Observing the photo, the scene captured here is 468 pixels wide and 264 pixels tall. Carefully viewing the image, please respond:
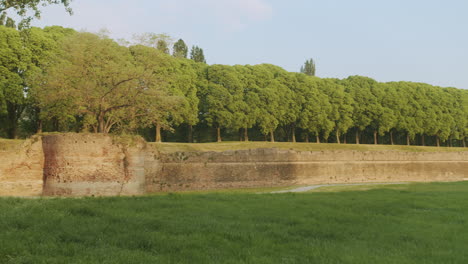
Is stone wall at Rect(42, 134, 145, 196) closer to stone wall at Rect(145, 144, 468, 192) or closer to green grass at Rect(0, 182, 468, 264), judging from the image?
stone wall at Rect(145, 144, 468, 192)

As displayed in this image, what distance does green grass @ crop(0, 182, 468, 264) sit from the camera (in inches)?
245

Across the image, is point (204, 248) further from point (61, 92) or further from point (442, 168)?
point (442, 168)

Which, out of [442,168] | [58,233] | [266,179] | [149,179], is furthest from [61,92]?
[442,168]

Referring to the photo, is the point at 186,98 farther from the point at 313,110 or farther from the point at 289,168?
the point at 289,168

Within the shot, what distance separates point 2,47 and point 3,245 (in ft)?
100

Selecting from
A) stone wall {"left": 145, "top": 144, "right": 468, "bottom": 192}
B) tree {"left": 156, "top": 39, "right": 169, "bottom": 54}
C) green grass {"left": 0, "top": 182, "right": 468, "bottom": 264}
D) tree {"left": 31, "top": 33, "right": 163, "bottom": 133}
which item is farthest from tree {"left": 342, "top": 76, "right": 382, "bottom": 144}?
green grass {"left": 0, "top": 182, "right": 468, "bottom": 264}

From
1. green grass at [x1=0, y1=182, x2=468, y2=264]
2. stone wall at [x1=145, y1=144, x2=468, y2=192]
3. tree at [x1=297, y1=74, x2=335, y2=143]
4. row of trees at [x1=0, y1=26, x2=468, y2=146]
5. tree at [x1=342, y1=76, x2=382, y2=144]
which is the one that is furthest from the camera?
tree at [x1=342, y1=76, x2=382, y2=144]

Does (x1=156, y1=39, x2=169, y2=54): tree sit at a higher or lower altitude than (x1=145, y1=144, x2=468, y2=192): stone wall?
higher

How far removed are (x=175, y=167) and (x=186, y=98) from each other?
1846 centimetres

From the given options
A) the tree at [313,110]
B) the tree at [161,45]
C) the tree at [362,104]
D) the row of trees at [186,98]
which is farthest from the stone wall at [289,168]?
the tree at [362,104]

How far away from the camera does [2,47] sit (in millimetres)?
32125

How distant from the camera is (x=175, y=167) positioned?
23.8m

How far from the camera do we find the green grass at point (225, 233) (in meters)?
6.22

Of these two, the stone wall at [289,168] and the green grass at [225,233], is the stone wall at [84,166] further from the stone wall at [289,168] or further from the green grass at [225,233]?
the green grass at [225,233]
